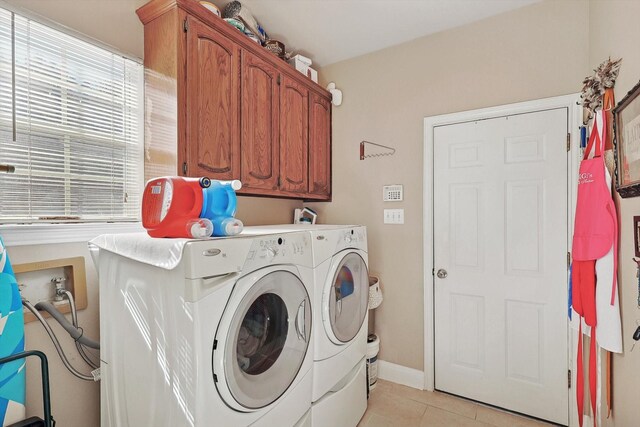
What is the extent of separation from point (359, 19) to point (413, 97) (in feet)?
2.21

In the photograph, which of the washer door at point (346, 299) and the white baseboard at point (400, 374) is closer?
the washer door at point (346, 299)

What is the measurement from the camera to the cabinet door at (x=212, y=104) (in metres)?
1.60

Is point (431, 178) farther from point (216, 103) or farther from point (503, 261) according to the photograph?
point (216, 103)

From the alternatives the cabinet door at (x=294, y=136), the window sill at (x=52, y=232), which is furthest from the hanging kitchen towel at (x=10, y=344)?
the cabinet door at (x=294, y=136)

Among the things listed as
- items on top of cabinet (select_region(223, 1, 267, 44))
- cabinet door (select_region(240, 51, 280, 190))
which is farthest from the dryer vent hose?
items on top of cabinet (select_region(223, 1, 267, 44))

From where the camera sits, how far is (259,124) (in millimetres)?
2051

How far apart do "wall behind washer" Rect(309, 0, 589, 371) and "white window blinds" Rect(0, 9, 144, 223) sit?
160 cm

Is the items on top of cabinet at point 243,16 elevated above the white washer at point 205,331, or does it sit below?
above

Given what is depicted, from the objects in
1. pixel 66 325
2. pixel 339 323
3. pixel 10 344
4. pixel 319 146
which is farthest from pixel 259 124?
pixel 10 344

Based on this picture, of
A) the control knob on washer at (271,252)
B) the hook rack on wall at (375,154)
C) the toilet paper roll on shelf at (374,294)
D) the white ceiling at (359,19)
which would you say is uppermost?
the white ceiling at (359,19)

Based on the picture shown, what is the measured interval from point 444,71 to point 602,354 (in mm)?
1931

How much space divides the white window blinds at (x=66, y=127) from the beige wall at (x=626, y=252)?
222 cm

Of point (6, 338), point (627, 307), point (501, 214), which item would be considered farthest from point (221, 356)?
point (501, 214)

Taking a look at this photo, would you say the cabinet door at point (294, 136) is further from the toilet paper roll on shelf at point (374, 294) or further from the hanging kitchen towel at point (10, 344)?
the hanging kitchen towel at point (10, 344)
